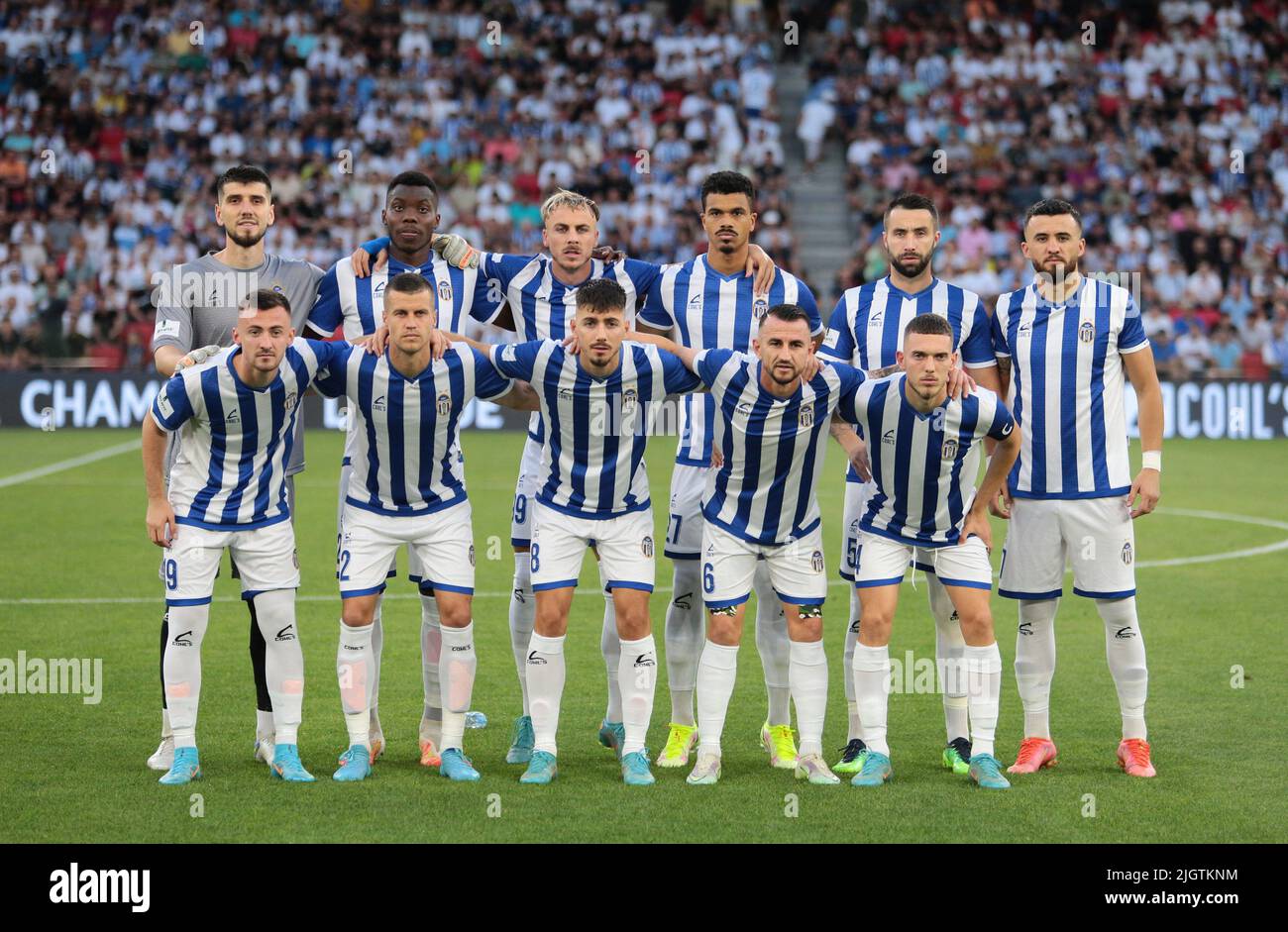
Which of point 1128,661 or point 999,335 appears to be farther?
point 999,335

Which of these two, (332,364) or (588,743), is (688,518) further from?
(332,364)

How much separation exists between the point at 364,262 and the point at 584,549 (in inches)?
65.0

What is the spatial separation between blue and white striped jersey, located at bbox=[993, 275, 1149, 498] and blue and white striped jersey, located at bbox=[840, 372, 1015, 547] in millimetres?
323

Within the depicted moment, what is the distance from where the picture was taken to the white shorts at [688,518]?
7.09 m

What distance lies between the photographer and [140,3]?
28031 millimetres

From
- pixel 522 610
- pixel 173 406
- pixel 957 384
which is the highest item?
pixel 957 384

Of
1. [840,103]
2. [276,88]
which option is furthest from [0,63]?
[840,103]

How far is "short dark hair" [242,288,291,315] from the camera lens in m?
6.38

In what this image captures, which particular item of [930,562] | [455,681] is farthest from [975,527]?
[455,681]

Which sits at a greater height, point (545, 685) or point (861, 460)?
point (861, 460)

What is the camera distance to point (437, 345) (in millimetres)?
6594

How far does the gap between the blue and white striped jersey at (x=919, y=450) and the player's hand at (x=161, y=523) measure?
9.11 feet

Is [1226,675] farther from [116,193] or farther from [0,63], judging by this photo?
[0,63]

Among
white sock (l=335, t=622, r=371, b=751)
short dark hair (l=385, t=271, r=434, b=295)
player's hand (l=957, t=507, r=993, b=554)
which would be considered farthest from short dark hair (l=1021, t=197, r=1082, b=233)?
white sock (l=335, t=622, r=371, b=751)
